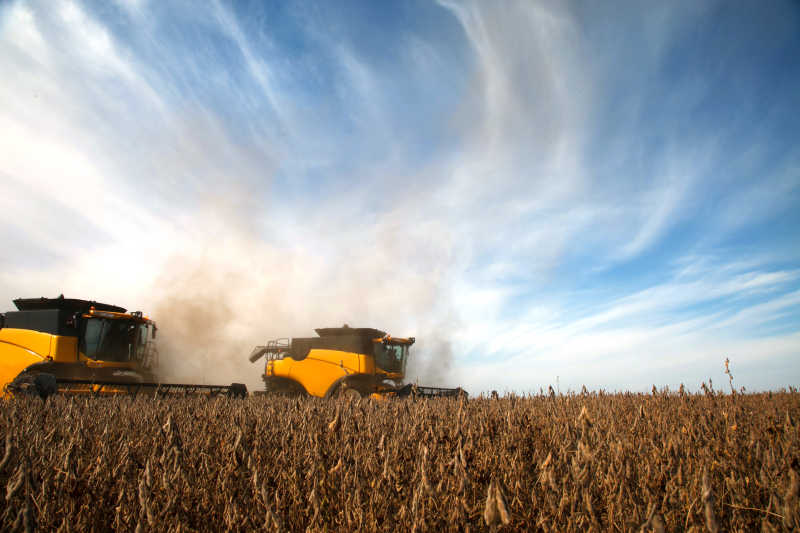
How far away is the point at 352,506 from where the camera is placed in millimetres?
2145

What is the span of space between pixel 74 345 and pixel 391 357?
8.22 metres

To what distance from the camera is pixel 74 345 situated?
11.1 m

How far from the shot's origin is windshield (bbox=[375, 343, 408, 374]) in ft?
42.7

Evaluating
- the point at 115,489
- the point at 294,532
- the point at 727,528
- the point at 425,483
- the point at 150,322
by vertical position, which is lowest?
the point at 727,528

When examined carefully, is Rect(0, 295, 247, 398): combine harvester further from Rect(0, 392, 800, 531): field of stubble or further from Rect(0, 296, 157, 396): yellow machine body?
Rect(0, 392, 800, 531): field of stubble

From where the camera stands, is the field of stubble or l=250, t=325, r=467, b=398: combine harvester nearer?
the field of stubble

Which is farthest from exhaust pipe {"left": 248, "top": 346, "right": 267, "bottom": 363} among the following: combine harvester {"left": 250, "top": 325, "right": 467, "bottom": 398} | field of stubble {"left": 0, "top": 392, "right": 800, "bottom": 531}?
field of stubble {"left": 0, "top": 392, "right": 800, "bottom": 531}

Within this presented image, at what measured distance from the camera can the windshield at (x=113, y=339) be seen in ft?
37.5

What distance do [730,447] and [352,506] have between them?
2.81 meters

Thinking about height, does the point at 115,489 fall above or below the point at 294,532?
above

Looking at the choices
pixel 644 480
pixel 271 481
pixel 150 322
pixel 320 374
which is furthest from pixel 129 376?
pixel 644 480

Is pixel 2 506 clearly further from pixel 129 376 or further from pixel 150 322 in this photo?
pixel 150 322

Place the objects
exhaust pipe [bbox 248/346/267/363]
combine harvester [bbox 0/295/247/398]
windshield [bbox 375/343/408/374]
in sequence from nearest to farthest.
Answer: combine harvester [bbox 0/295/247/398]
windshield [bbox 375/343/408/374]
exhaust pipe [bbox 248/346/267/363]

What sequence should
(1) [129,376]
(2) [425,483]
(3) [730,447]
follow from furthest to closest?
(1) [129,376] → (3) [730,447] → (2) [425,483]
